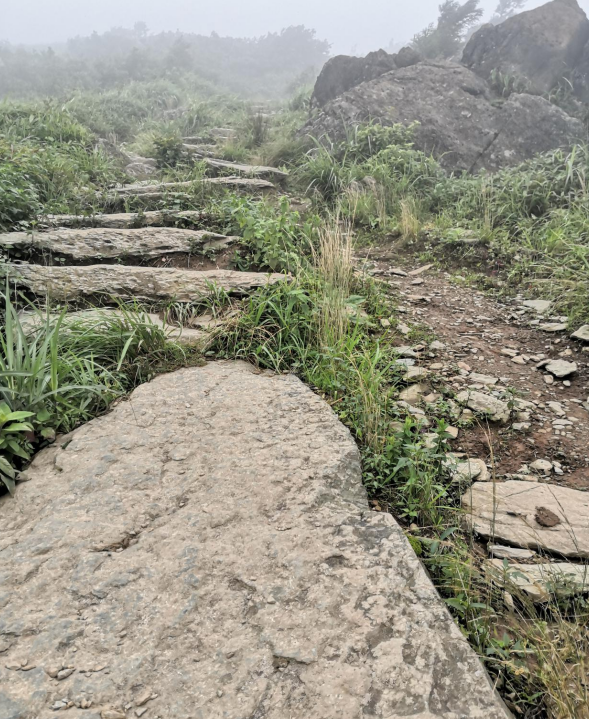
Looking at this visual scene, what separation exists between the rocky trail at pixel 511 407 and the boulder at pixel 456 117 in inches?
208

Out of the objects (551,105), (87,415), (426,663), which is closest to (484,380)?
(426,663)

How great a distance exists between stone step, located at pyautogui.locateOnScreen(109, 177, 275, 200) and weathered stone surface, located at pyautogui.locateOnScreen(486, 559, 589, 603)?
517cm

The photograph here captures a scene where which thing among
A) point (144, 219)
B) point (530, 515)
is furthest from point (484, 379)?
point (144, 219)

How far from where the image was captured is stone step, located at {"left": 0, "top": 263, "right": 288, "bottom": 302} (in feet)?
10.9

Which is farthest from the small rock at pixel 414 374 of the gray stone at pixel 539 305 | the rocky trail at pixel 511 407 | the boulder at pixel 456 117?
the boulder at pixel 456 117

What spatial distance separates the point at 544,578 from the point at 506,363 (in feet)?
6.13

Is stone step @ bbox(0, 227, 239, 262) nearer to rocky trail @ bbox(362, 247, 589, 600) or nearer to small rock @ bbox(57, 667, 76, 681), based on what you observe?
rocky trail @ bbox(362, 247, 589, 600)

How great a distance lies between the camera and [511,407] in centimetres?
256

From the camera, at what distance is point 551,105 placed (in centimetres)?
852

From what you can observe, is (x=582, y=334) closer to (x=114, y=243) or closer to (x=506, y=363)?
(x=506, y=363)

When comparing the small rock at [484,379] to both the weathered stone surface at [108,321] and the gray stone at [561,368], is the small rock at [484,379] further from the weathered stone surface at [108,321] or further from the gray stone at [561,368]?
the weathered stone surface at [108,321]

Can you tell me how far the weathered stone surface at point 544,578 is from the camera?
4.85ft

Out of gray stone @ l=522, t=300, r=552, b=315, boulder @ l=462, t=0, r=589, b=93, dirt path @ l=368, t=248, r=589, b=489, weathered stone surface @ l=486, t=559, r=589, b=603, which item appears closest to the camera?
weathered stone surface @ l=486, t=559, r=589, b=603

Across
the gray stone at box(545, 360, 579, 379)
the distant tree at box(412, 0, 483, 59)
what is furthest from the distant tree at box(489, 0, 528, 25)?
the gray stone at box(545, 360, 579, 379)
